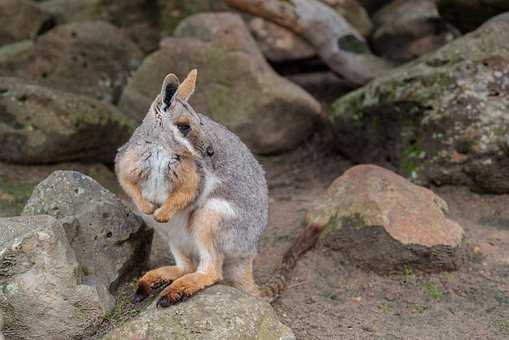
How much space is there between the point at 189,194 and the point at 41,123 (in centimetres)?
323

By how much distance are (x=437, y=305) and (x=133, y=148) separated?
267 cm

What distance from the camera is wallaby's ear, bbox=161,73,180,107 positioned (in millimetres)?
5012

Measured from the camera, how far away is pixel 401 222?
621cm

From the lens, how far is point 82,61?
32.6ft

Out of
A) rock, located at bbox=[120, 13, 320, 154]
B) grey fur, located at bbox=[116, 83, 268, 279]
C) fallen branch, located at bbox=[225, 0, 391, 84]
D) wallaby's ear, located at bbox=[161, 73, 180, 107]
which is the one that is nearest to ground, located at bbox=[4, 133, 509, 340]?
grey fur, located at bbox=[116, 83, 268, 279]

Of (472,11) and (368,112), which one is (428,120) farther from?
(472,11)

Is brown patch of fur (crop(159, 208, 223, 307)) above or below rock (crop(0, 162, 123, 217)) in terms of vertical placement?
above

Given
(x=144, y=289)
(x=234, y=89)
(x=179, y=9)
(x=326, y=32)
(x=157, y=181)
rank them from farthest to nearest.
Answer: (x=179, y=9) → (x=326, y=32) → (x=234, y=89) → (x=144, y=289) → (x=157, y=181)

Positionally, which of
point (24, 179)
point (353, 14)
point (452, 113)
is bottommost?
point (24, 179)

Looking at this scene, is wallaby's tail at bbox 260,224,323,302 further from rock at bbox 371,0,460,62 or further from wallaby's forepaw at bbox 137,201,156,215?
rock at bbox 371,0,460,62

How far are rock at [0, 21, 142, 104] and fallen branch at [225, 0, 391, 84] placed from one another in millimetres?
1809

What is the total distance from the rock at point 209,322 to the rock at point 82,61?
18.3 ft

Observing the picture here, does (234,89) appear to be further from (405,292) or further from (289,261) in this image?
(405,292)

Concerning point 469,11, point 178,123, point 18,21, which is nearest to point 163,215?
point 178,123
